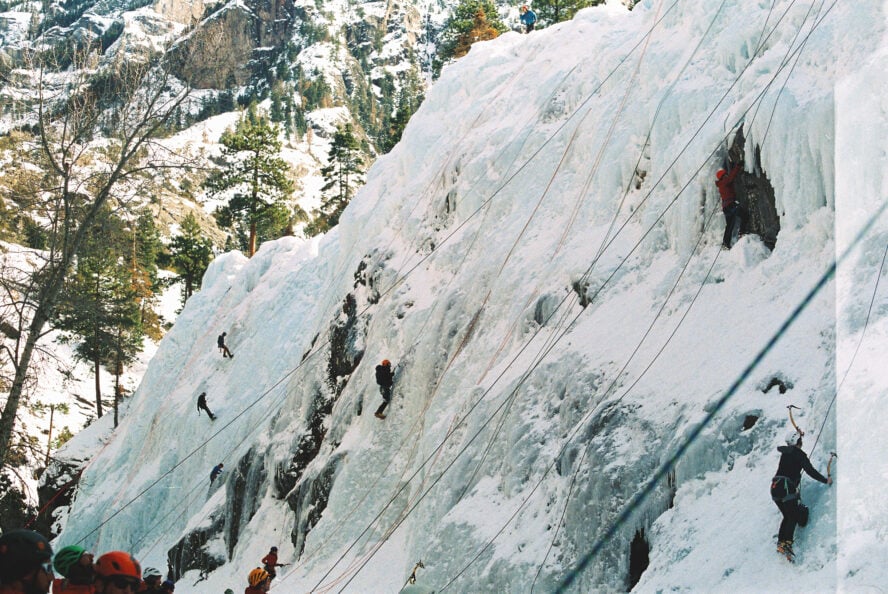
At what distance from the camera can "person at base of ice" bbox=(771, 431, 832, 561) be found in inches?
261

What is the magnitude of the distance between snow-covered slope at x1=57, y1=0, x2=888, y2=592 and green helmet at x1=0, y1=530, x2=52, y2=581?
233 inches

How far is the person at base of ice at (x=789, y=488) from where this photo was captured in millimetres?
6621

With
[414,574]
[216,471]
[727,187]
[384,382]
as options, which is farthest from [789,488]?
[216,471]

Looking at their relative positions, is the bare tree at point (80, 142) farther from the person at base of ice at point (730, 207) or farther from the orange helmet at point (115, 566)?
the person at base of ice at point (730, 207)

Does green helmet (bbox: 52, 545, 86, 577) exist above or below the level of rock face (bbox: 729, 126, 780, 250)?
below

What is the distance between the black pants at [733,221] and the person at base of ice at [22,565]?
9.15 meters

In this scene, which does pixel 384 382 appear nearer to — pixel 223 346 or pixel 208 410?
pixel 208 410

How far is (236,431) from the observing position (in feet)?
69.7

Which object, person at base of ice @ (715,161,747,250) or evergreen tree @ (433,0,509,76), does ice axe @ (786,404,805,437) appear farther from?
evergreen tree @ (433,0,509,76)

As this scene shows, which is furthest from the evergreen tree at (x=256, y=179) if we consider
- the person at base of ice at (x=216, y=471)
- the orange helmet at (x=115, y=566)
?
the orange helmet at (x=115, y=566)

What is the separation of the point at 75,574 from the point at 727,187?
895 cm

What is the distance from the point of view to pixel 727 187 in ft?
33.0

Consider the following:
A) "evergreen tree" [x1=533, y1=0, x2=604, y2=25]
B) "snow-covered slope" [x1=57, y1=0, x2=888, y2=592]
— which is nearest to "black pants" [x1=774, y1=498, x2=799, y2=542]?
"snow-covered slope" [x1=57, y1=0, x2=888, y2=592]

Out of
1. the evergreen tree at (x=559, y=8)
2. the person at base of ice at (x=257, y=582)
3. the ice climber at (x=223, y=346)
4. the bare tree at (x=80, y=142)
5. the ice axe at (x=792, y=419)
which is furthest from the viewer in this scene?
the evergreen tree at (x=559, y=8)
